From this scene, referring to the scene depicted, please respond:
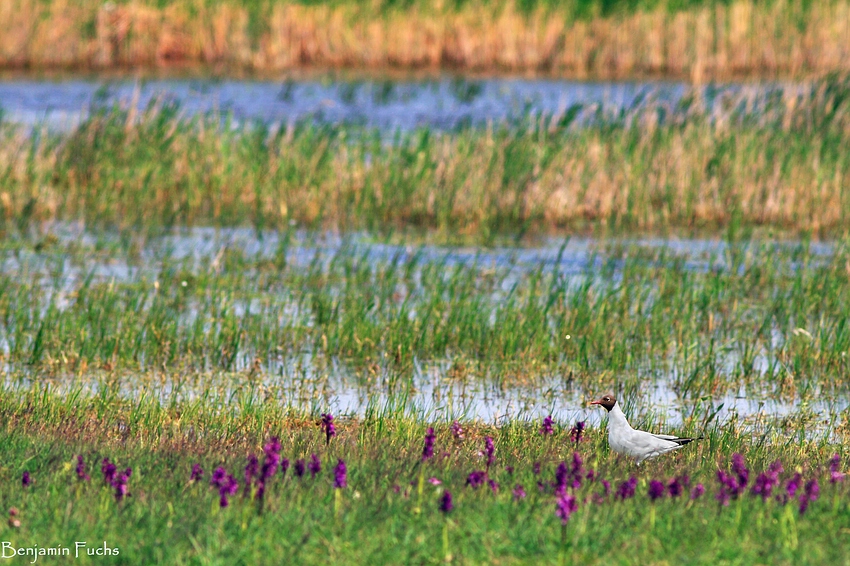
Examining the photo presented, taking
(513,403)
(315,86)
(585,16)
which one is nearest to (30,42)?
(315,86)

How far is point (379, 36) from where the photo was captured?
28.4 metres

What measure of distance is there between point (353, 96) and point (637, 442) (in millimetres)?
18905

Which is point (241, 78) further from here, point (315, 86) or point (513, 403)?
point (513, 403)

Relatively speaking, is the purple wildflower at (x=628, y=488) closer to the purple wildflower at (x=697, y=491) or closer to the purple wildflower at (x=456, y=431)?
the purple wildflower at (x=697, y=491)

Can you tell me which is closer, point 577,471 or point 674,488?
point 674,488

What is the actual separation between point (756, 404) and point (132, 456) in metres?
4.47

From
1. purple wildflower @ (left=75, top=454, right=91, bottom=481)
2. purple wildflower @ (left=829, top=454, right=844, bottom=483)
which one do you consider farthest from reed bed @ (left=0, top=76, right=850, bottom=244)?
purple wildflower @ (left=75, top=454, right=91, bottom=481)

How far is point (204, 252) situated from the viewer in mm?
13641

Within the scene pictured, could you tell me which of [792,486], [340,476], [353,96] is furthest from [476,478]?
[353,96]

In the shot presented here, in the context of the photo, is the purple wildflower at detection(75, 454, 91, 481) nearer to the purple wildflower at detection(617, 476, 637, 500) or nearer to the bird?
the purple wildflower at detection(617, 476, 637, 500)

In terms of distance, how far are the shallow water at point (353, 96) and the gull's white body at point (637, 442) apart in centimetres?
1570

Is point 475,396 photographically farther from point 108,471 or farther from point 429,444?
point 108,471

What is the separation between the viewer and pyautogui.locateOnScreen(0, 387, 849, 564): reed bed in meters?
5.12

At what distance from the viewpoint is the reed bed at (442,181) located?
48.8ft
